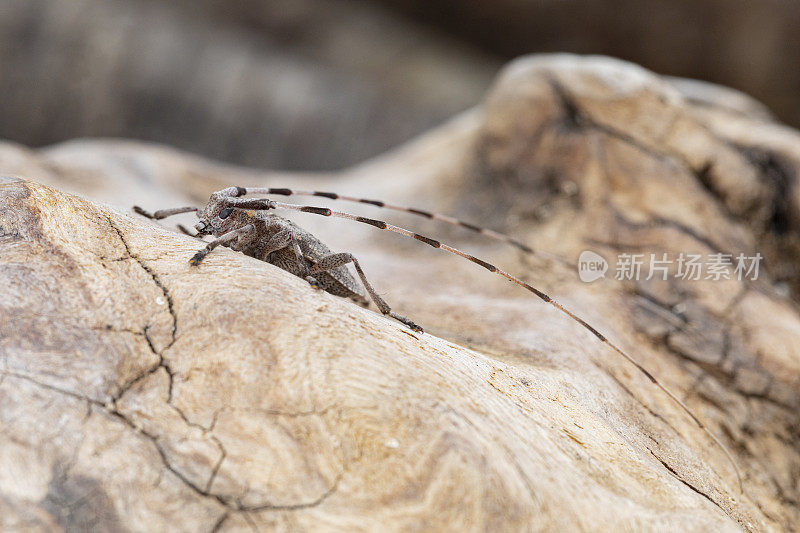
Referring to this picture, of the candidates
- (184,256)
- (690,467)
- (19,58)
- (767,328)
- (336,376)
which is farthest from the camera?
(19,58)

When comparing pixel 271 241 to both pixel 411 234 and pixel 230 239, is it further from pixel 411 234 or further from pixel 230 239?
pixel 411 234

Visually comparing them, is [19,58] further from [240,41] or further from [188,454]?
[188,454]

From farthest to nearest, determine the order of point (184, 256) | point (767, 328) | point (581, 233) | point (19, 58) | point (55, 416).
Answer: point (19, 58) → point (581, 233) → point (767, 328) → point (184, 256) → point (55, 416)

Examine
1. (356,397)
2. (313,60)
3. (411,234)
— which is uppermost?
(313,60)

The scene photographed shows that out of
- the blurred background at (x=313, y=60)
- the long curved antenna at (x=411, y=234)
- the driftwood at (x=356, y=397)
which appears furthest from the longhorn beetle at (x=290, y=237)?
the blurred background at (x=313, y=60)

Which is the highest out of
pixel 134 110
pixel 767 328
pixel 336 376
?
pixel 767 328

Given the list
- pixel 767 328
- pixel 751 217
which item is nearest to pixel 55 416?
pixel 767 328

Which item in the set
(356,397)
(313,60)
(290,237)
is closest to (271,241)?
(290,237)
